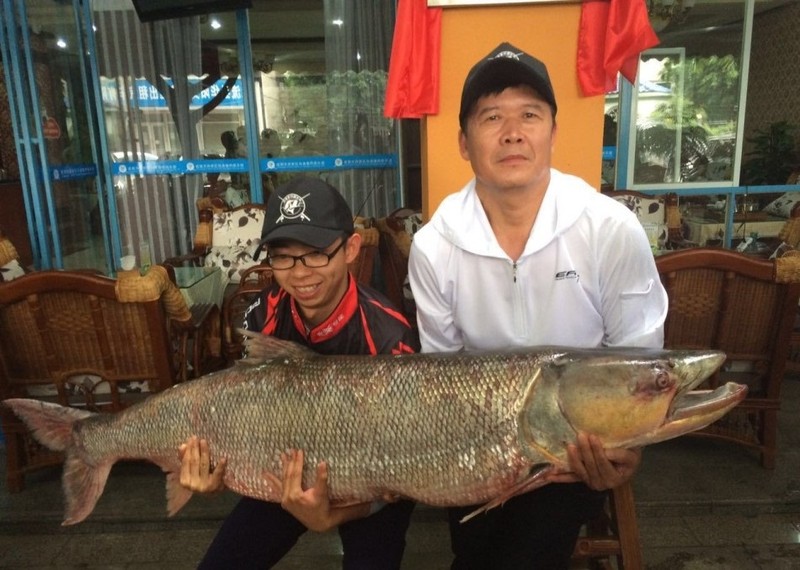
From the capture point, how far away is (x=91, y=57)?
6.04m

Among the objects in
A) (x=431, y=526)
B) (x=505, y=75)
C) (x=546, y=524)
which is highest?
(x=505, y=75)

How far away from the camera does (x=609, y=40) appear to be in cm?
360

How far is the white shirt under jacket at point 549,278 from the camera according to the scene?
2.04m

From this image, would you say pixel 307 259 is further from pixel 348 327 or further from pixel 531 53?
pixel 531 53

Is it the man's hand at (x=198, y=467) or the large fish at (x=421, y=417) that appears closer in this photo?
the large fish at (x=421, y=417)

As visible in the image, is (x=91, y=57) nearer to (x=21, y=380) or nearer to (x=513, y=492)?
(x=21, y=380)

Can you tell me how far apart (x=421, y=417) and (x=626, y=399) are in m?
0.57

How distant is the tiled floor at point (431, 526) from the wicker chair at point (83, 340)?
0.39 meters

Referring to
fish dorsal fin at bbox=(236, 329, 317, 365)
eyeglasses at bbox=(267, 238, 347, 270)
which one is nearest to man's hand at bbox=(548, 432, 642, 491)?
fish dorsal fin at bbox=(236, 329, 317, 365)

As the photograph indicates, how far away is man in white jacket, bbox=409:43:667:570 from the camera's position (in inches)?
78.5

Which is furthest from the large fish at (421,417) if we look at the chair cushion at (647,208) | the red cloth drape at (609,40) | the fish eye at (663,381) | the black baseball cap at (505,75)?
the chair cushion at (647,208)

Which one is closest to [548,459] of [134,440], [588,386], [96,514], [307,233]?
[588,386]

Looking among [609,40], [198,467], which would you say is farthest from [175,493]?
[609,40]

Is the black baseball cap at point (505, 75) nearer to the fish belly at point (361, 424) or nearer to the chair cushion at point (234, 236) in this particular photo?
the fish belly at point (361, 424)
